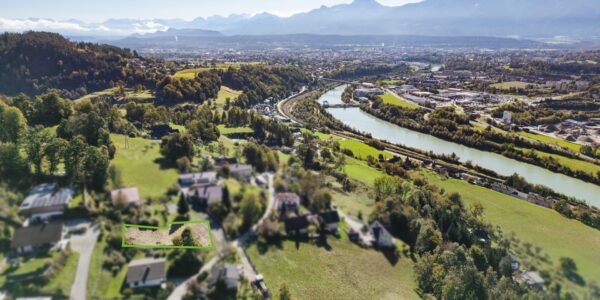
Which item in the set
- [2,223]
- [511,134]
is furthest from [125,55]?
[2,223]

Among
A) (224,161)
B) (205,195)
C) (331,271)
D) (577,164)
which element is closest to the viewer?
(205,195)

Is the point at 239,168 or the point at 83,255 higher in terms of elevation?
the point at 239,168

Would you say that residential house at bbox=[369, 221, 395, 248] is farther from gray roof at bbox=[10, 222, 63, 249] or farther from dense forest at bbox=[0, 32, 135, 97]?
dense forest at bbox=[0, 32, 135, 97]

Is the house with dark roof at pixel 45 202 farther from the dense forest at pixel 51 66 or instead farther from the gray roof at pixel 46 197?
the dense forest at pixel 51 66

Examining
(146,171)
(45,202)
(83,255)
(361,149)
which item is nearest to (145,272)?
(83,255)

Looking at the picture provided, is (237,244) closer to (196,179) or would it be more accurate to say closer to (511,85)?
(196,179)

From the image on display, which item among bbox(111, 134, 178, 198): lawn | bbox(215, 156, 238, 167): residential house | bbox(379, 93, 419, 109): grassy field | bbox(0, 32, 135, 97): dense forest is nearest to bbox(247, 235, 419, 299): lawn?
bbox(215, 156, 238, 167): residential house

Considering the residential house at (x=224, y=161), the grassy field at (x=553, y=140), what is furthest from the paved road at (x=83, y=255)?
the grassy field at (x=553, y=140)
